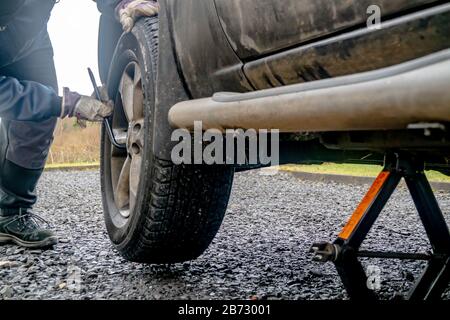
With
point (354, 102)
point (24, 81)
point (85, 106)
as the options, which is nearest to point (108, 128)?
point (85, 106)

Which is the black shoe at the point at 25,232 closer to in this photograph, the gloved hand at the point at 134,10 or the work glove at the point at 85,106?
the work glove at the point at 85,106

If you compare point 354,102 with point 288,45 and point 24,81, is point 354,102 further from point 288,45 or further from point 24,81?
point 24,81

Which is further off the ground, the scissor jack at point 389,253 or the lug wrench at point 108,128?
the lug wrench at point 108,128

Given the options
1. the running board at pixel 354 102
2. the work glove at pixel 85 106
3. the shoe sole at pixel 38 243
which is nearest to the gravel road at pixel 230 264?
the shoe sole at pixel 38 243

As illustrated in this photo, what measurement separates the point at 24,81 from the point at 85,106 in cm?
30

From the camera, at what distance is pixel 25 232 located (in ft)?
7.22

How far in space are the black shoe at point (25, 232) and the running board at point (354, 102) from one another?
1348 millimetres

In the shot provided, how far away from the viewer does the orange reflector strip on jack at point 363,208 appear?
121 centimetres

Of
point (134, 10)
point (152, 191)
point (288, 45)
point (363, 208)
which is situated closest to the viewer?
point (288, 45)

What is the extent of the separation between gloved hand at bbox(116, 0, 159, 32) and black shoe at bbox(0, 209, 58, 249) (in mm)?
1053

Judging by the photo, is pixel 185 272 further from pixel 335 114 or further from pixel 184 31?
pixel 335 114

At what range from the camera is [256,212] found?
3248 mm
